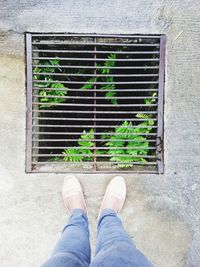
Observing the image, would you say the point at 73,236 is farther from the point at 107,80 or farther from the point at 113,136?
the point at 107,80

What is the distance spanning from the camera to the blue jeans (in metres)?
2.18

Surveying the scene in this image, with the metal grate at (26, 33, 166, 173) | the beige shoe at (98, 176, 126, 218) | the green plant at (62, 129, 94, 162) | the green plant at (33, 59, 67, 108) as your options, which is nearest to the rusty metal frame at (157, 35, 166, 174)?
the metal grate at (26, 33, 166, 173)

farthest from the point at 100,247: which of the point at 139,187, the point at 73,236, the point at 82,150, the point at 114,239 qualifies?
the point at 82,150

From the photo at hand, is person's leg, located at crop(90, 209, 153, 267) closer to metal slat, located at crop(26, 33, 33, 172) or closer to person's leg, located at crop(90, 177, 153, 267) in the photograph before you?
person's leg, located at crop(90, 177, 153, 267)

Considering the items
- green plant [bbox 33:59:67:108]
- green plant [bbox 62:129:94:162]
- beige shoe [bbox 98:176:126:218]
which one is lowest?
beige shoe [bbox 98:176:126:218]

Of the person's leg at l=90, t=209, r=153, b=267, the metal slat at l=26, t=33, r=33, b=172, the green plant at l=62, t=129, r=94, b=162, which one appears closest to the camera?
the person's leg at l=90, t=209, r=153, b=267

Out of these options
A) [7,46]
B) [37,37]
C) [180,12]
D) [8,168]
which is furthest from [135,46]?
[8,168]

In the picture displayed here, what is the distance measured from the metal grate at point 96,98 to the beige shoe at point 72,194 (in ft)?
0.39

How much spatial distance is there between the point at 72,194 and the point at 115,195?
13.8 inches

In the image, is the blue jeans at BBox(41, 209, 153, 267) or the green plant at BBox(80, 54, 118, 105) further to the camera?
the green plant at BBox(80, 54, 118, 105)

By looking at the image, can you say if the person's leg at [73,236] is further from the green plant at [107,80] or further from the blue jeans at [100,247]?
the green plant at [107,80]

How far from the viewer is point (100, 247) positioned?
8.09 feet

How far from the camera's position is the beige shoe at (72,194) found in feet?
9.81

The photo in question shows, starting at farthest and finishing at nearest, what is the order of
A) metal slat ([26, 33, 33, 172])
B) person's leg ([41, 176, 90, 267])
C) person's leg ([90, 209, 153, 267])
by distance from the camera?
metal slat ([26, 33, 33, 172])
person's leg ([41, 176, 90, 267])
person's leg ([90, 209, 153, 267])
